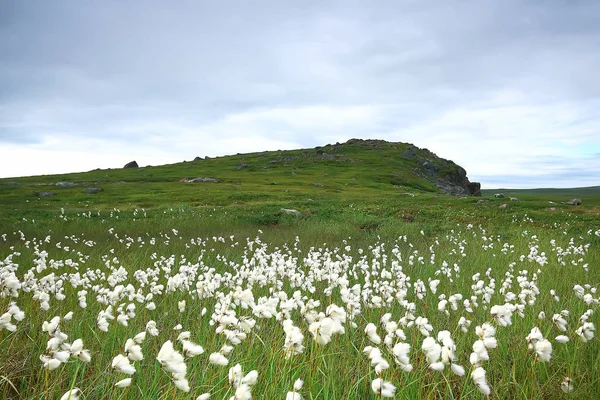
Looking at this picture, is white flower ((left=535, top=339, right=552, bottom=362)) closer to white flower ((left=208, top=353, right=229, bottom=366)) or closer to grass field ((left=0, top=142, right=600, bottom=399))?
grass field ((left=0, top=142, right=600, bottom=399))

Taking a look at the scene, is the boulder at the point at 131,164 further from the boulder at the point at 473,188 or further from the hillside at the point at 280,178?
the boulder at the point at 473,188

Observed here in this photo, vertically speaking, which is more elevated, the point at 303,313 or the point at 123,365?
the point at 123,365

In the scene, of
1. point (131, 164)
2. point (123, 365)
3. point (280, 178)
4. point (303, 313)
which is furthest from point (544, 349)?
point (131, 164)

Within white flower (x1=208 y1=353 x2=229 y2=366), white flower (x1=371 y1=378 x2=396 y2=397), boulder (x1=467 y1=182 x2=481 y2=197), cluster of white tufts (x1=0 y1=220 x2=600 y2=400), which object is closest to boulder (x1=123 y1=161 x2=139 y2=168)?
boulder (x1=467 y1=182 x2=481 y2=197)

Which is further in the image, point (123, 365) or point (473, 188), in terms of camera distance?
point (473, 188)

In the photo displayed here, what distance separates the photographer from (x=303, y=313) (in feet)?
12.8

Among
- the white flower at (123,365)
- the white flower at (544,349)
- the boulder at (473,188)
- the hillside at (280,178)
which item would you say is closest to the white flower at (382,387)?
the white flower at (544,349)

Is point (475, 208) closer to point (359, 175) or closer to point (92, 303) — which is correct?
point (92, 303)

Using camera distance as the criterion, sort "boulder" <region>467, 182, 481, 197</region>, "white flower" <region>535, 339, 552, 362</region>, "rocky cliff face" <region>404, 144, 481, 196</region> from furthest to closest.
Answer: "boulder" <region>467, 182, 481, 197</region>
"rocky cliff face" <region>404, 144, 481, 196</region>
"white flower" <region>535, 339, 552, 362</region>

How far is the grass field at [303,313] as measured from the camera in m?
2.96

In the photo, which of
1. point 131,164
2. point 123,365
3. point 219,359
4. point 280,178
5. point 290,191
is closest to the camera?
point 123,365

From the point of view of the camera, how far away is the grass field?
2.96 metres

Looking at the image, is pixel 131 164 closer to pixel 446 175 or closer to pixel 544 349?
pixel 446 175

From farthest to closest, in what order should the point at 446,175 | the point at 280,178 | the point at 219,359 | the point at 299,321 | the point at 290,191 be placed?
the point at 446,175 → the point at 280,178 → the point at 290,191 → the point at 299,321 → the point at 219,359
